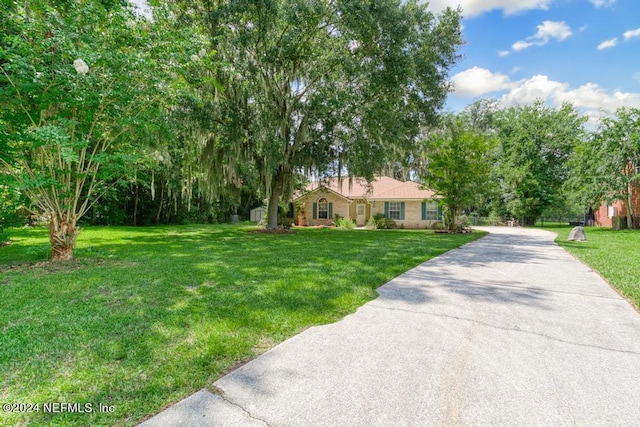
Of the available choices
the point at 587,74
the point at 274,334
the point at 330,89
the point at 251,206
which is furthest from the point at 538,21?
the point at 251,206

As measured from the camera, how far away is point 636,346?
273cm

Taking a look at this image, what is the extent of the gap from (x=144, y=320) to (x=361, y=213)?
61.4ft

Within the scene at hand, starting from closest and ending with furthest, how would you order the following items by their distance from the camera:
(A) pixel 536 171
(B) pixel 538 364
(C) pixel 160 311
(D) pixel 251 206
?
(B) pixel 538 364
(C) pixel 160 311
(A) pixel 536 171
(D) pixel 251 206

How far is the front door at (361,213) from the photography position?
21125mm

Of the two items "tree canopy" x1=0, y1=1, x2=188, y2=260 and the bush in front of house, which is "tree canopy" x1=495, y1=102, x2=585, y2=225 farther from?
"tree canopy" x1=0, y1=1, x2=188, y2=260

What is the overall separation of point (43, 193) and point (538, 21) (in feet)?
49.7

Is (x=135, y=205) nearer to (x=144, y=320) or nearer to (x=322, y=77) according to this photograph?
(x=322, y=77)

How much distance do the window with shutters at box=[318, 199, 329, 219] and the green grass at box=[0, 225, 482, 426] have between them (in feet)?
49.1

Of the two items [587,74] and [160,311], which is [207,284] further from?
[587,74]

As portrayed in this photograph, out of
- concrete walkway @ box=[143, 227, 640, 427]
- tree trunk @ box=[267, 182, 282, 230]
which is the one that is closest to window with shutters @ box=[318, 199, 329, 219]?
tree trunk @ box=[267, 182, 282, 230]

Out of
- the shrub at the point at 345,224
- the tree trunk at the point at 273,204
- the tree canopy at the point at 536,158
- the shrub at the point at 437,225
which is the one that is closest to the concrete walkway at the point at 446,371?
the tree trunk at the point at 273,204

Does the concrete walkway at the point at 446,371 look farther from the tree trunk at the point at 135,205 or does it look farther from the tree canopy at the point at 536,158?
the tree canopy at the point at 536,158

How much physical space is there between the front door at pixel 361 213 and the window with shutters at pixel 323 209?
2.11 metres

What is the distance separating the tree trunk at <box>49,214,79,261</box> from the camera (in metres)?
6.07
